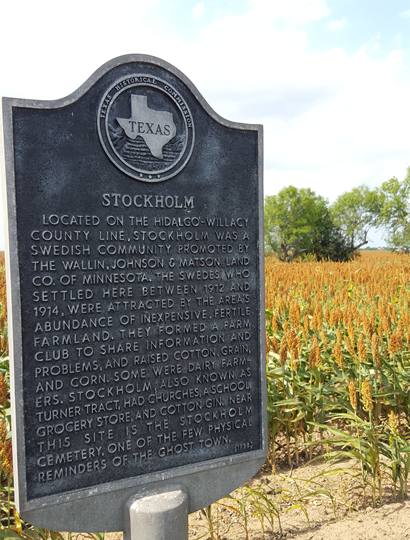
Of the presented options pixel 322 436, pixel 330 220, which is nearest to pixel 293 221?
pixel 330 220

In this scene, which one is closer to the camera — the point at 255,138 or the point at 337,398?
the point at 255,138

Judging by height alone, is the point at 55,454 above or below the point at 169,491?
above

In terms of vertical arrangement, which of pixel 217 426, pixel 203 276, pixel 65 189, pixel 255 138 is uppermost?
pixel 255 138

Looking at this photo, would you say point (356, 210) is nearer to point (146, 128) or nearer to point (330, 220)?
point (330, 220)

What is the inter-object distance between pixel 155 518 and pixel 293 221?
52.7m

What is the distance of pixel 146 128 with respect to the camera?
8.74 ft

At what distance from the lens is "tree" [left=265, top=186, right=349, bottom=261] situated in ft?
171

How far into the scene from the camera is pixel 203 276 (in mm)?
2881

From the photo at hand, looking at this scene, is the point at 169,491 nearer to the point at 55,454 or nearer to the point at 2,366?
the point at 55,454

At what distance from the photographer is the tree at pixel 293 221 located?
52219mm

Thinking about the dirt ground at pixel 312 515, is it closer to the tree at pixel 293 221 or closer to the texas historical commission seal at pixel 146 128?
the texas historical commission seal at pixel 146 128

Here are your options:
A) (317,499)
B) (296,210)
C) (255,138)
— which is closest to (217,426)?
(317,499)

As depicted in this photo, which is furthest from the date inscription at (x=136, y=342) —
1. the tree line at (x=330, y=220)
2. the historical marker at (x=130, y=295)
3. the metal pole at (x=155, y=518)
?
the tree line at (x=330, y=220)

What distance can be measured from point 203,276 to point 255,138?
85cm
